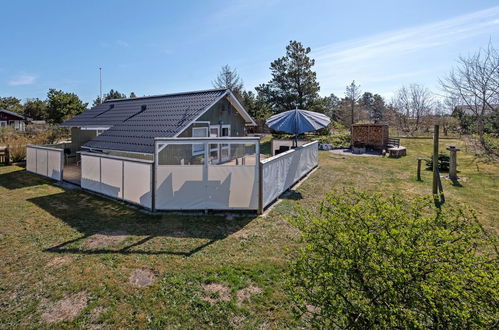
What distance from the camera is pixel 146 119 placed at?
12.5 m

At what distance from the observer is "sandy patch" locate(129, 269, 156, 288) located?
436 cm

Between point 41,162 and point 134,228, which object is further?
point 41,162

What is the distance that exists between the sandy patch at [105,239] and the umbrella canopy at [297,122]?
23.5 feet

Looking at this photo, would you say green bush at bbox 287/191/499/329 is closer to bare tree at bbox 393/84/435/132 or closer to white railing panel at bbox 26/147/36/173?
white railing panel at bbox 26/147/36/173

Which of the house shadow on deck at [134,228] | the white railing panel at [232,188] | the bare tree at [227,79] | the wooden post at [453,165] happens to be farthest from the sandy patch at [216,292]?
the bare tree at [227,79]

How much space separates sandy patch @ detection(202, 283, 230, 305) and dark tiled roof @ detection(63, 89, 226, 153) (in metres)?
6.46

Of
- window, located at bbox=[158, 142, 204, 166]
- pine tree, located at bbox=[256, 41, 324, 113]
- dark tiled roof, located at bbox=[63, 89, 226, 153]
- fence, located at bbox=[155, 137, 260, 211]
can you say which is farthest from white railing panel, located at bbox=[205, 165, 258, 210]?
pine tree, located at bbox=[256, 41, 324, 113]

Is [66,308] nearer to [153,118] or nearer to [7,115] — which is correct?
[153,118]

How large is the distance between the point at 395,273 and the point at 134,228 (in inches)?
244

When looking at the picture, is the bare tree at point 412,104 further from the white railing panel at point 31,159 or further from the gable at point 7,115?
the gable at point 7,115

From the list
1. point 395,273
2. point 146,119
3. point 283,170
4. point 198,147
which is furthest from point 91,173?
point 395,273

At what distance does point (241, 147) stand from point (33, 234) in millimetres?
8065

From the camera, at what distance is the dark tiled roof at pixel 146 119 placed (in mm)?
10531

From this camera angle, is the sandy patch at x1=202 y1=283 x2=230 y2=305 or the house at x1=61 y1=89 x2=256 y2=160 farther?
the house at x1=61 y1=89 x2=256 y2=160
